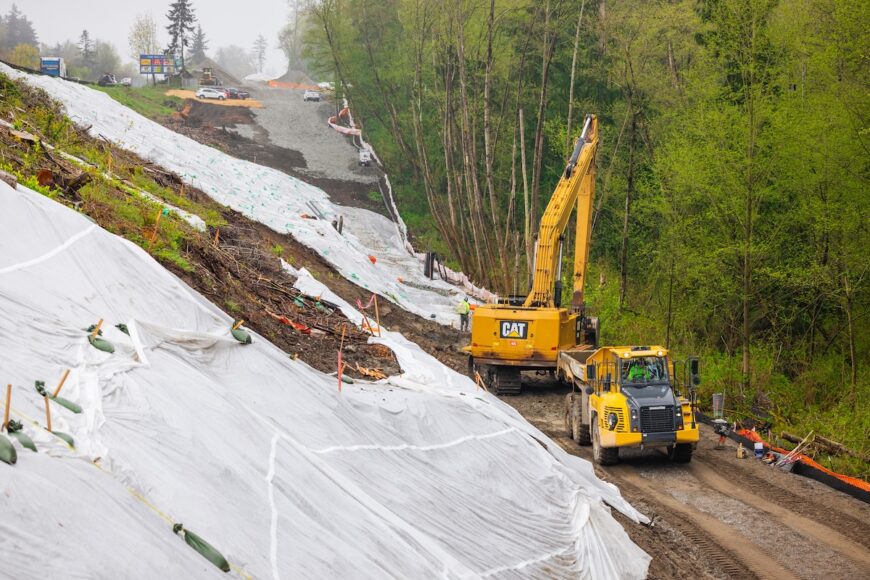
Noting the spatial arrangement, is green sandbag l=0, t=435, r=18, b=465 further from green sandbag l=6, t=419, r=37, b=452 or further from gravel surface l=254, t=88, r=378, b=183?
gravel surface l=254, t=88, r=378, b=183

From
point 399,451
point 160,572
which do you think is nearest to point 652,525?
point 399,451

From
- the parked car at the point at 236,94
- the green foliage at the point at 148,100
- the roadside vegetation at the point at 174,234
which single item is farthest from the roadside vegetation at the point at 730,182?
the parked car at the point at 236,94

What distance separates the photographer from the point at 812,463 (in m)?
15.4

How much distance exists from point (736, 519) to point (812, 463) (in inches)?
121

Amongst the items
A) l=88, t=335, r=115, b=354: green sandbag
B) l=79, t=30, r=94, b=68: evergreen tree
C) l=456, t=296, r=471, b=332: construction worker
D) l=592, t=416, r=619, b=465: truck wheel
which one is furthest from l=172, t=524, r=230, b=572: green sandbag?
l=79, t=30, r=94, b=68: evergreen tree

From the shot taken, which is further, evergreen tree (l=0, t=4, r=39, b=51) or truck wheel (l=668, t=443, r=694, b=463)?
evergreen tree (l=0, t=4, r=39, b=51)

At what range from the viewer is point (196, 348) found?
9.80m

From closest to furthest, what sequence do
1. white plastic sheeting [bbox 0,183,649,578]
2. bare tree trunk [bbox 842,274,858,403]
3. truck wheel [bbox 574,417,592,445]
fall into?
white plastic sheeting [bbox 0,183,649,578] < truck wheel [bbox 574,417,592,445] < bare tree trunk [bbox 842,274,858,403]

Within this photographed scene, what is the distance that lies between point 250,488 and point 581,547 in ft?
14.8

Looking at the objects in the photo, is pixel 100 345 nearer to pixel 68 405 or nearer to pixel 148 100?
pixel 68 405

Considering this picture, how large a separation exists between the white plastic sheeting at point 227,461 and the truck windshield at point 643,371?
3543mm

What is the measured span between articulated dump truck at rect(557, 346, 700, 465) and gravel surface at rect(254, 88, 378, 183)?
1381 inches

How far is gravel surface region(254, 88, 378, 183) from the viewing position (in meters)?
51.3

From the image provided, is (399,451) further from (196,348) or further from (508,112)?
(508,112)
